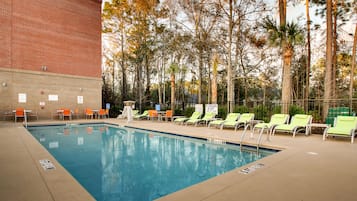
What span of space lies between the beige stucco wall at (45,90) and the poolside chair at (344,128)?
49.4ft

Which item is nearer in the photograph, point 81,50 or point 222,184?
point 222,184

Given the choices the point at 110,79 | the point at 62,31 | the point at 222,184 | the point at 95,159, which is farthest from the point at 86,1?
the point at 222,184

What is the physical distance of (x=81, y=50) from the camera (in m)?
15.9

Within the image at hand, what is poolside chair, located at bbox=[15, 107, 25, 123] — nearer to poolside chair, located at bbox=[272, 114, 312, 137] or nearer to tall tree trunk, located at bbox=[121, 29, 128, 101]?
tall tree trunk, located at bbox=[121, 29, 128, 101]

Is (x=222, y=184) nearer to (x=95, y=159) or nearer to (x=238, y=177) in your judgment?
(x=238, y=177)

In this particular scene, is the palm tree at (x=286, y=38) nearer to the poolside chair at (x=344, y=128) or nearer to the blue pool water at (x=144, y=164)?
the poolside chair at (x=344, y=128)

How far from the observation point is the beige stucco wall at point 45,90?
41.9 feet

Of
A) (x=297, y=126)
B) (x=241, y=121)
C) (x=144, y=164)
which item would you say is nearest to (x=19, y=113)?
(x=144, y=164)

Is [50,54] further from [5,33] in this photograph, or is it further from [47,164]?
[47,164]

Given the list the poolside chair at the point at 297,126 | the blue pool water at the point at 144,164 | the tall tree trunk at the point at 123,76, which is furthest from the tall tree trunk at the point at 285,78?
the tall tree trunk at the point at 123,76

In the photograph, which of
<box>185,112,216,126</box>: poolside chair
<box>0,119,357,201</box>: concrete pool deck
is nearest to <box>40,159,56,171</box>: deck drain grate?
<box>0,119,357,201</box>: concrete pool deck

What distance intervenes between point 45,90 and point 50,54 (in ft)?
8.15

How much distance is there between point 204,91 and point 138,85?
20.8 ft

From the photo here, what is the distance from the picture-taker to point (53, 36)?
14.6 meters
